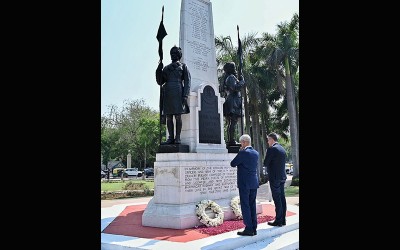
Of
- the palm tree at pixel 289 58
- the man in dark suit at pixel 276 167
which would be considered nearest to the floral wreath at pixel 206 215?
the man in dark suit at pixel 276 167

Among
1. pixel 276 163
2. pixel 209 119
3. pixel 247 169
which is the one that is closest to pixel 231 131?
pixel 209 119

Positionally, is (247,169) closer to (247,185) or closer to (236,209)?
(247,185)

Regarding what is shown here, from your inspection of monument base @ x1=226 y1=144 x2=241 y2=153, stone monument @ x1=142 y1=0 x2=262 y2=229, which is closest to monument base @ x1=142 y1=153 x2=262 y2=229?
stone monument @ x1=142 y1=0 x2=262 y2=229

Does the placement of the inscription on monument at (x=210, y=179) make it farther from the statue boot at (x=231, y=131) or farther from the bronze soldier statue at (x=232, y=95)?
the bronze soldier statue at (x=232, y=95)

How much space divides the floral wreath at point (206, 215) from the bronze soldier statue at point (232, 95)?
271 centimetres

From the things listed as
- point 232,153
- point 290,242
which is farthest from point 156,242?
point 232,153

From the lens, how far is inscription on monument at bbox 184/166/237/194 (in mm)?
8484

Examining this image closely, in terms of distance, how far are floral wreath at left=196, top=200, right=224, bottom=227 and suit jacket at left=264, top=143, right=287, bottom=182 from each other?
170 cm

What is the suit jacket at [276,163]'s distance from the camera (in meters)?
7.18

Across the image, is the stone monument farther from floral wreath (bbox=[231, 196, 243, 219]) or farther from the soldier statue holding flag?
the soldier statue holding flag

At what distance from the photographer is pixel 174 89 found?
29.2ft

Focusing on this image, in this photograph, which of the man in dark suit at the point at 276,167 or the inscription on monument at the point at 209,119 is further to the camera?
the inscription on monument at the point at 209,119
